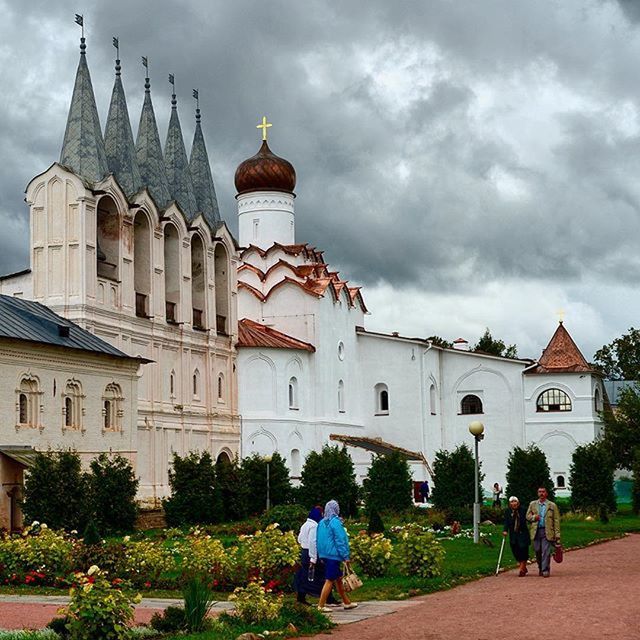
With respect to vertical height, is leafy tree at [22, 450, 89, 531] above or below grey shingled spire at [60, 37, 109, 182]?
below

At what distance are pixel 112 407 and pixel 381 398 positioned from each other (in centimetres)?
2272

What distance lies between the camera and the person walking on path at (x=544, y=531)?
18453 millimetres

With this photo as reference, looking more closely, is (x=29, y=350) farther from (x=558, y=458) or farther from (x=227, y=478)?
(x=558, y=458)

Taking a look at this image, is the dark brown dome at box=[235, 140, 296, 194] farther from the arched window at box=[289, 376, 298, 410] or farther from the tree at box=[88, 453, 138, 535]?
the tree at box=[88, 453, 138, 535]

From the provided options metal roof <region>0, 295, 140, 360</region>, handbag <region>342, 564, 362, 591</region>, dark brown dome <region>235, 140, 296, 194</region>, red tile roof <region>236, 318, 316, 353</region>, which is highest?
dark brown dome <region>235, 140, 296, 194</region>

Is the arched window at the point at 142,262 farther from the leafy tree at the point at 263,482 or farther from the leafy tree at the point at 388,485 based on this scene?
the leafy tree at the point at 388,485

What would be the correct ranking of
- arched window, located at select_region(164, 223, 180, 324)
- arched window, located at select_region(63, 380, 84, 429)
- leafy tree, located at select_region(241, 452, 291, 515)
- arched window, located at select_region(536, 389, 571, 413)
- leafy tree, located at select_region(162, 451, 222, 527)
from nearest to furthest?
1. arched window, located at select_region(63, 380, 84, 429)
2. leafy tree, located at select_region(162, 451, 222, 527)
3. leafy tree, located at select_region(241, 452, 291, 515)
4. arched window, located at select_region(164, 223, 180, 324)
5. arched window, located at select_region(536, 389, 571, 413)

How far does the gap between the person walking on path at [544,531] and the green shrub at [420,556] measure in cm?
173

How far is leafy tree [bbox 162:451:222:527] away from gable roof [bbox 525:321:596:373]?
23.6m

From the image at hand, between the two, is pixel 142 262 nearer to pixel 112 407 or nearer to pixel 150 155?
pixel 150 155

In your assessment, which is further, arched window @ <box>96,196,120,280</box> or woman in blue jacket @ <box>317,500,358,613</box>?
arched window @ <box>96,196,120,280</box>

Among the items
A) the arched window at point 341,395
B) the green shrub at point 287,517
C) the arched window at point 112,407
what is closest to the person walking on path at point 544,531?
the green shrub at point 287,517

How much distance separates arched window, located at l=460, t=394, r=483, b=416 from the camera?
2215 inches

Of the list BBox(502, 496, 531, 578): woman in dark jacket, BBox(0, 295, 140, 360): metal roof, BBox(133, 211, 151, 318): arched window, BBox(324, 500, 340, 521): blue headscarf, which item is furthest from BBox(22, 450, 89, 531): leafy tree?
BBox(324, 500, 340, 521): blue headscarf
